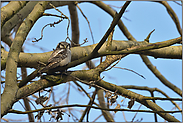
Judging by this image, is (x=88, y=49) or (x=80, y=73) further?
(x=88, y=49)

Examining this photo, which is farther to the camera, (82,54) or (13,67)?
(82,54)

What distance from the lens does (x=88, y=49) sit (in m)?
3.57

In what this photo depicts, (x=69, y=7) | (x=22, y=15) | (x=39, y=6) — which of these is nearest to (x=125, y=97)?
(x=39, y=6)

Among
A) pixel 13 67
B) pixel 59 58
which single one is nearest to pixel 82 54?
pixel 59 58

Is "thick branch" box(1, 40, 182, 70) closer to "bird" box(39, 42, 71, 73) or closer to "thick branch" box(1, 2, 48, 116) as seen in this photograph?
"bird" box(39, 42, 71, 73)

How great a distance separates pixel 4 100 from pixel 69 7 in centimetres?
338

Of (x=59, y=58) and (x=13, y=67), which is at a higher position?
(x=59, y=58)

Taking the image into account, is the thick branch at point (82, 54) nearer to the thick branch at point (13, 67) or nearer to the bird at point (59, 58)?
the bird at point (59, 58)

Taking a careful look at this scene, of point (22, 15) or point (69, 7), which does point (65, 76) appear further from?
point (69, 7)

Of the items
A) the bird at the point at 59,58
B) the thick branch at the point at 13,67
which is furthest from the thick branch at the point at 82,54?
the thick branch at the point at 13,67

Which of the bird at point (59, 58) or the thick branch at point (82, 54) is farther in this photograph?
the thick branch at point (82, 54)

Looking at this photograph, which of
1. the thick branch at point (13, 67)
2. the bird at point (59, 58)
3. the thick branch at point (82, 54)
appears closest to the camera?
the thick branch at point (13, 67)

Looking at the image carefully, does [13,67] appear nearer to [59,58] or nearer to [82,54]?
[59,58]

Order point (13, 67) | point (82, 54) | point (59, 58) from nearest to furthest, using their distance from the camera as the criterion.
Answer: point (13, 67) < point (59, 58) < point (82, 54)
